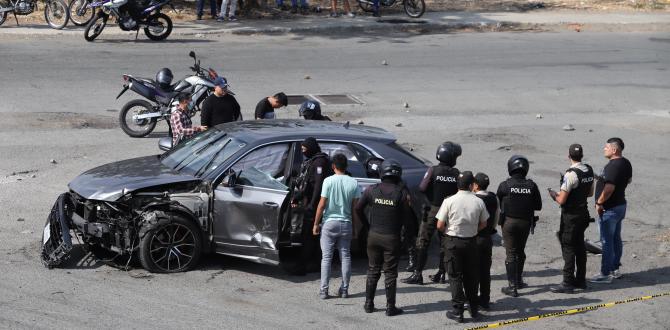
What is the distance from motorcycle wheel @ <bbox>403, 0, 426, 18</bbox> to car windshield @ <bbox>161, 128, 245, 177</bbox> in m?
19.2

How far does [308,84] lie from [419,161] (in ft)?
32.2

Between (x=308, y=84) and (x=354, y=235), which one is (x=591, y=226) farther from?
(x=308, y=84)

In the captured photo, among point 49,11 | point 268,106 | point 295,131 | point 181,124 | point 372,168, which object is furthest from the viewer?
point 49,11

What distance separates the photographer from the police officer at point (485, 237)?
943 centimetres

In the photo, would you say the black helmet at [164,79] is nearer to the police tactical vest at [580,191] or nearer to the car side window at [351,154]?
the car side window at [351,154]

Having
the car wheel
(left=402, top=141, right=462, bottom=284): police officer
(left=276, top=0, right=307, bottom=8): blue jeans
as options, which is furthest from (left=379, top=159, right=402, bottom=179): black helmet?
(left=276, top=0, right=307, bottom=8): blue jeans

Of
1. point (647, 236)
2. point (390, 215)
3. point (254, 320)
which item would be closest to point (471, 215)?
point (390, 215)

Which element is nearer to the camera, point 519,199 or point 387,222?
point 387,222

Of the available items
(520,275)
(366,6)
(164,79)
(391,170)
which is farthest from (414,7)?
(391,170)

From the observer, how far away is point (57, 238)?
33.0 feet

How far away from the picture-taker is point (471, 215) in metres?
9.00

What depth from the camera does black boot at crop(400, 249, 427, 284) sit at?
33.6ft

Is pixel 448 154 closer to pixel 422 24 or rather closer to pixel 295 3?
pixel 422 24

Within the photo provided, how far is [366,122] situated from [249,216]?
8208 millimetres
